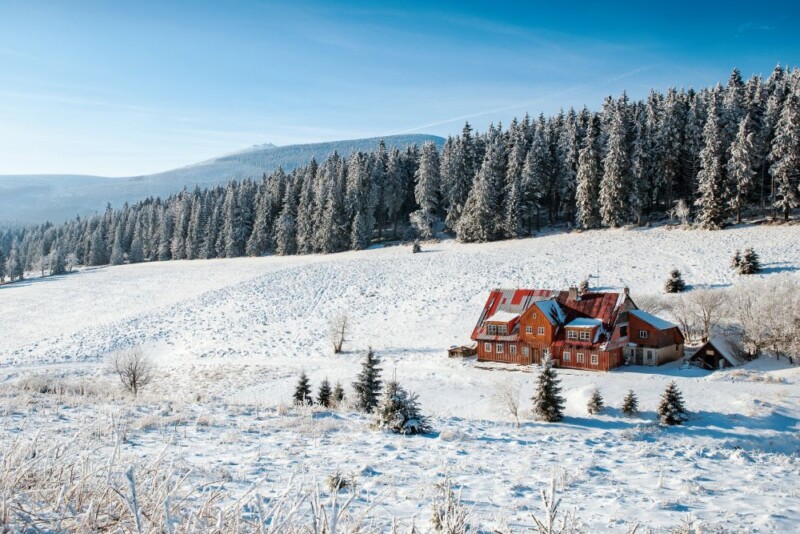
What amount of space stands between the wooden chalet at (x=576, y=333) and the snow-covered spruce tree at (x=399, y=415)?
19.7m

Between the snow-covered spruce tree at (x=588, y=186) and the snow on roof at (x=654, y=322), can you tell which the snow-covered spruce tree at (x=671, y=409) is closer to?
the snow on roof at (x=654, y=322)

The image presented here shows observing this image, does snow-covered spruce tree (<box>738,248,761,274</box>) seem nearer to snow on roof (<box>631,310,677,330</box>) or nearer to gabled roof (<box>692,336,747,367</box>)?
gabled roof (<box>692,336,747,367</box>)

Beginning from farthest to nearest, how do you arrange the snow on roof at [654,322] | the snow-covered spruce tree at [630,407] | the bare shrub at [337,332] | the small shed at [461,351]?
A: 1. the bare shrub at [337,332]
2. the small shed at [461,351]
3. the snow on roof at [654,322]
4. the snow-covered spruce tree at [630,407]

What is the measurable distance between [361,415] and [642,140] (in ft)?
203

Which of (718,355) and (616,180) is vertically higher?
(616,180)

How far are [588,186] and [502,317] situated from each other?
117 feet

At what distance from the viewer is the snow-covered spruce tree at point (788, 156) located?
54625 millimetres

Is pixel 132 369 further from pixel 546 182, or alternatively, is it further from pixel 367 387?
pixel 546 182

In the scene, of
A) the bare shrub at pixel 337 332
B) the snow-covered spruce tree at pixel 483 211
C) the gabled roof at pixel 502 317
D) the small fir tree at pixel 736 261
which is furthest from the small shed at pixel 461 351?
the snow-covered spruce tree at pixel 483 211

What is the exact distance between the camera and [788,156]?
5531cm

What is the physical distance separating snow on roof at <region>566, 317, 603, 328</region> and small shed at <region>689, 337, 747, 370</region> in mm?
6220

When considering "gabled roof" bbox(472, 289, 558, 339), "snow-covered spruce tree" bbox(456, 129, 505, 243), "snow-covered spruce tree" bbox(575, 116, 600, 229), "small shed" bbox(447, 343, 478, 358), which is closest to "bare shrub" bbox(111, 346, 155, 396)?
"small shed" bbox(447, 343, 478, 358)

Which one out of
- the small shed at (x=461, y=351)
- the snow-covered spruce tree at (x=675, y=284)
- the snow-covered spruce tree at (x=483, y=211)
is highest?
the snow-covered spruce tree at (x=483, y=211)

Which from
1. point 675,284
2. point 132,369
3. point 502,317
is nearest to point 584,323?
Result: point 502,317
